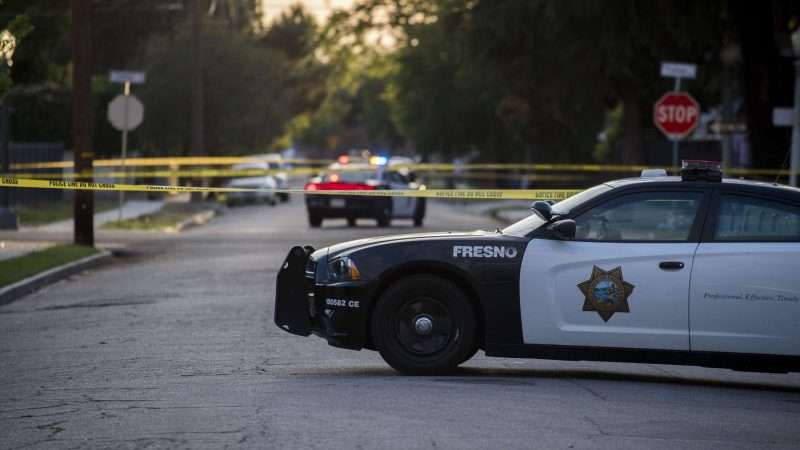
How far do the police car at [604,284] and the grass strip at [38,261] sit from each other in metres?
8.79

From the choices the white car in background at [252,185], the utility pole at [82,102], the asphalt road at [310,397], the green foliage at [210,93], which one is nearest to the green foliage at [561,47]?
the white car in background at [252,185]

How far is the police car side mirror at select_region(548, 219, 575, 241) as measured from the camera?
10.3 metres

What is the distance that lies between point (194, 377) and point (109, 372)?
765 millimetres

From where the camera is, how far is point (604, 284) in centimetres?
1032

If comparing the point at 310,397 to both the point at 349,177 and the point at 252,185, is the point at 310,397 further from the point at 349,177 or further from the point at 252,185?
the point at 252,185

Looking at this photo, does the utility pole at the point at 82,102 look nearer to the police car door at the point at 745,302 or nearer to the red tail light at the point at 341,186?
the red tail light at the point at 341,186

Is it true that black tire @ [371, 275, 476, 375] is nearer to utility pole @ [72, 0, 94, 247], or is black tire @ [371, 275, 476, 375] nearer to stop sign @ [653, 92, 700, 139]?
utility pole @ [72, 0, 94, 247]

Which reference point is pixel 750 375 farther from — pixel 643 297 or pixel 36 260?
pixel 36 260

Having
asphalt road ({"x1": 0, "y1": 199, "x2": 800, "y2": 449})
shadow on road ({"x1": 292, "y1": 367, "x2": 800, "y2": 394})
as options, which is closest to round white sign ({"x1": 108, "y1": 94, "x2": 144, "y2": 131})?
asphalt road ({"x1": 0, "y1": 199, "x2": 800, "y2": 449})

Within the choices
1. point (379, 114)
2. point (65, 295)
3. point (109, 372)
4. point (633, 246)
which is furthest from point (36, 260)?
point (379, 114)

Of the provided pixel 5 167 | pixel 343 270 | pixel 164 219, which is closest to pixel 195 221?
pixel 164 219

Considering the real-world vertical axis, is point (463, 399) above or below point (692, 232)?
below

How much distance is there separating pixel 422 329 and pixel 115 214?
30.6 metres

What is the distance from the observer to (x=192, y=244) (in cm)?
2836
